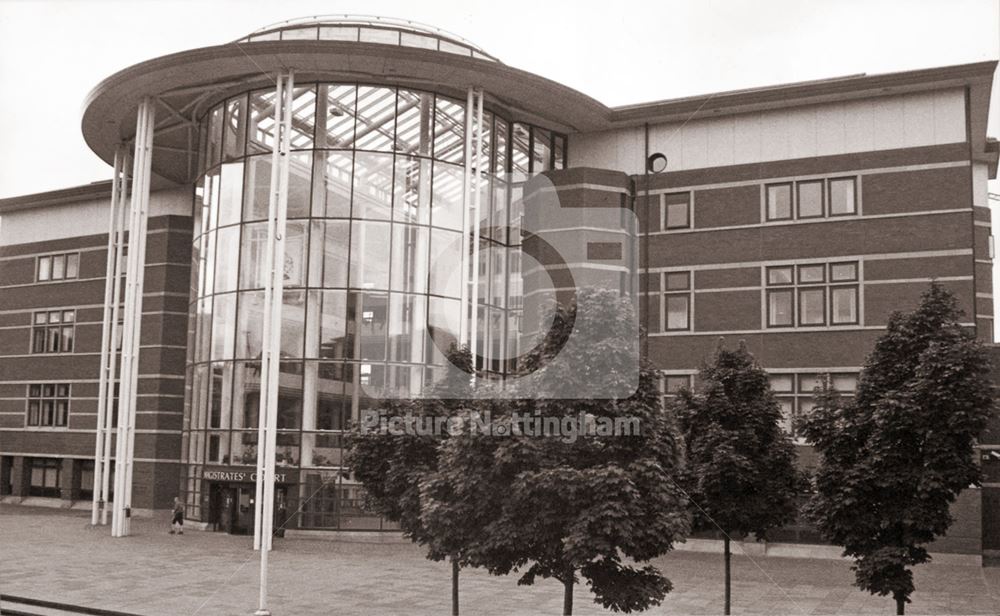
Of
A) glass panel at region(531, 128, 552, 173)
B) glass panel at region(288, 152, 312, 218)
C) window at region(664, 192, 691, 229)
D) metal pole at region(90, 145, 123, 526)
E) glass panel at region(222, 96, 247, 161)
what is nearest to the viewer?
glass panel at region(288, 152, 312, 218)

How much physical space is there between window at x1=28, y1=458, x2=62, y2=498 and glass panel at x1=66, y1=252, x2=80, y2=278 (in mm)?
8382

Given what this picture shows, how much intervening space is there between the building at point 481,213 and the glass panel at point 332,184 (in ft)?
0.23

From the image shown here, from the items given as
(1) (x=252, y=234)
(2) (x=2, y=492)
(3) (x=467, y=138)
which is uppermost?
(3) (x=467, y=138)

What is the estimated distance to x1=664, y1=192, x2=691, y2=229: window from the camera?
113ft

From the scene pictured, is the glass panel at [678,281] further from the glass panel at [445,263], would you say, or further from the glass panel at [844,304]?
the glass panel at [445,263]

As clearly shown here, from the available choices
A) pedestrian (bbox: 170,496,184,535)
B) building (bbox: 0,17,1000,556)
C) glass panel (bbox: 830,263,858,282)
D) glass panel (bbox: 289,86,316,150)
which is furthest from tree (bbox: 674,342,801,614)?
pedestrian (bbox: 170,496,184,535)

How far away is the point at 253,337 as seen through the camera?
32531 mm

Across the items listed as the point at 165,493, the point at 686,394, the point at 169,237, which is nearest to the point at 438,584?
the point at 686,394

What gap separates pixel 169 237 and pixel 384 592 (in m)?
25.8

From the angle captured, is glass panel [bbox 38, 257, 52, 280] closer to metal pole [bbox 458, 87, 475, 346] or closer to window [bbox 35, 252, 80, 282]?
window [bbox 35, 252, 80, 282]

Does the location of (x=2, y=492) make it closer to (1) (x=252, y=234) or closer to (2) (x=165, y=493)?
(2) (x=165, y=493)

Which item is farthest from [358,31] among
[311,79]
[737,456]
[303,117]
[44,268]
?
[737,456]

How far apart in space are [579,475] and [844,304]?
838 inches

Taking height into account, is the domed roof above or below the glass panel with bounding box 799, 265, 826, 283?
above
